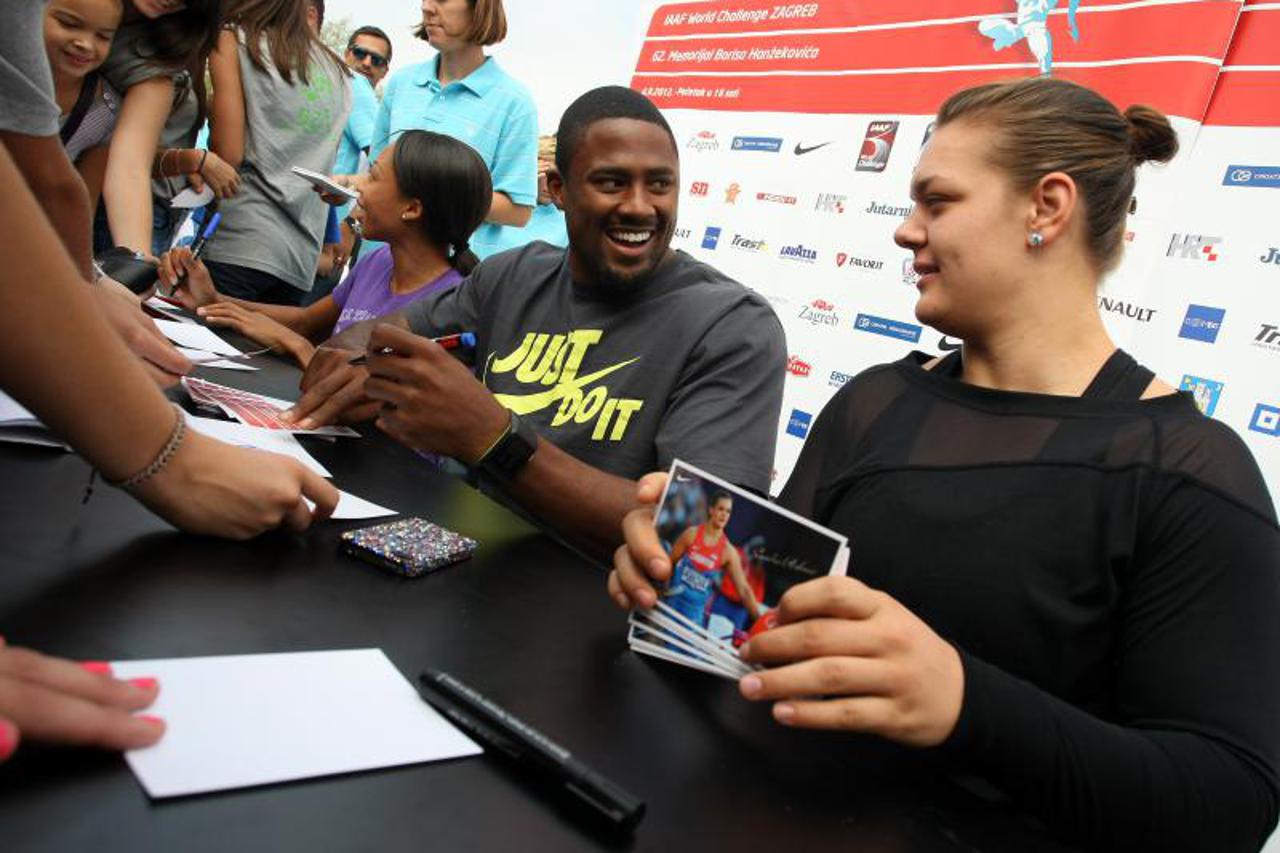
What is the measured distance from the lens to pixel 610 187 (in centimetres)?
177

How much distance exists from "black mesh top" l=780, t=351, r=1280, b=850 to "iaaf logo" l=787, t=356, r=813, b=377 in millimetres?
2676

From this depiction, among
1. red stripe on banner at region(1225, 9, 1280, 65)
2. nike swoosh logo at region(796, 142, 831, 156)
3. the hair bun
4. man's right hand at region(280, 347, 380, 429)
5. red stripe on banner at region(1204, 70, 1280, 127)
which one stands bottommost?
man's right hand at region(280, 347, 380, 429)

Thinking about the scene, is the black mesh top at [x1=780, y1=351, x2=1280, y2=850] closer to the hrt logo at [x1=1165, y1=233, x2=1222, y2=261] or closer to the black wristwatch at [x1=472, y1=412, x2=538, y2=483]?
the black wristwatch at [x1=472, y1=412, x2=538, y2=483]

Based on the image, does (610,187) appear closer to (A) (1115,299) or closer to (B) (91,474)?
(B) (91,474)

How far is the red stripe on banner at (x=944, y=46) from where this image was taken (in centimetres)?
284

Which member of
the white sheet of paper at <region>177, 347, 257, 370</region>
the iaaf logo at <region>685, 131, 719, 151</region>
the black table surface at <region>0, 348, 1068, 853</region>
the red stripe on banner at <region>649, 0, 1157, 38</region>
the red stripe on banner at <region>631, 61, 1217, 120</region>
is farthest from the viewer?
the iaaf logo at <region>685, 131, 719, 151</region>

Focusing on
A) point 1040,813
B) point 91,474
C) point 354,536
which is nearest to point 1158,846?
point 1040,813

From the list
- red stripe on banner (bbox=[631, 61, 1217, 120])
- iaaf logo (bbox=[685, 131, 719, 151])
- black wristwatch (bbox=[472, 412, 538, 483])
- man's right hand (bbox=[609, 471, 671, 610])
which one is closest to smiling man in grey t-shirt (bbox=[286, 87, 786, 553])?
black wristwatch (bbox=[472, 412, 538, 483])

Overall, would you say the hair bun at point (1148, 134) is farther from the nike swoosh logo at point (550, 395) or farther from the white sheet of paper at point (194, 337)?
the white sheet of paper at point (194, 337)

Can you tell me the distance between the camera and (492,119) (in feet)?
10.7

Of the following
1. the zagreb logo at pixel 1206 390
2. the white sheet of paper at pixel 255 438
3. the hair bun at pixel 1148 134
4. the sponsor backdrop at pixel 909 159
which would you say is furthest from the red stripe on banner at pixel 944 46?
the white sheet of paper at pixel 255 438

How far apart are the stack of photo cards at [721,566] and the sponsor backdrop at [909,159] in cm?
73

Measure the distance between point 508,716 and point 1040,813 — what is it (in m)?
0.46

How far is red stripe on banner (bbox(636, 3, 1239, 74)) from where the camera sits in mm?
2844
